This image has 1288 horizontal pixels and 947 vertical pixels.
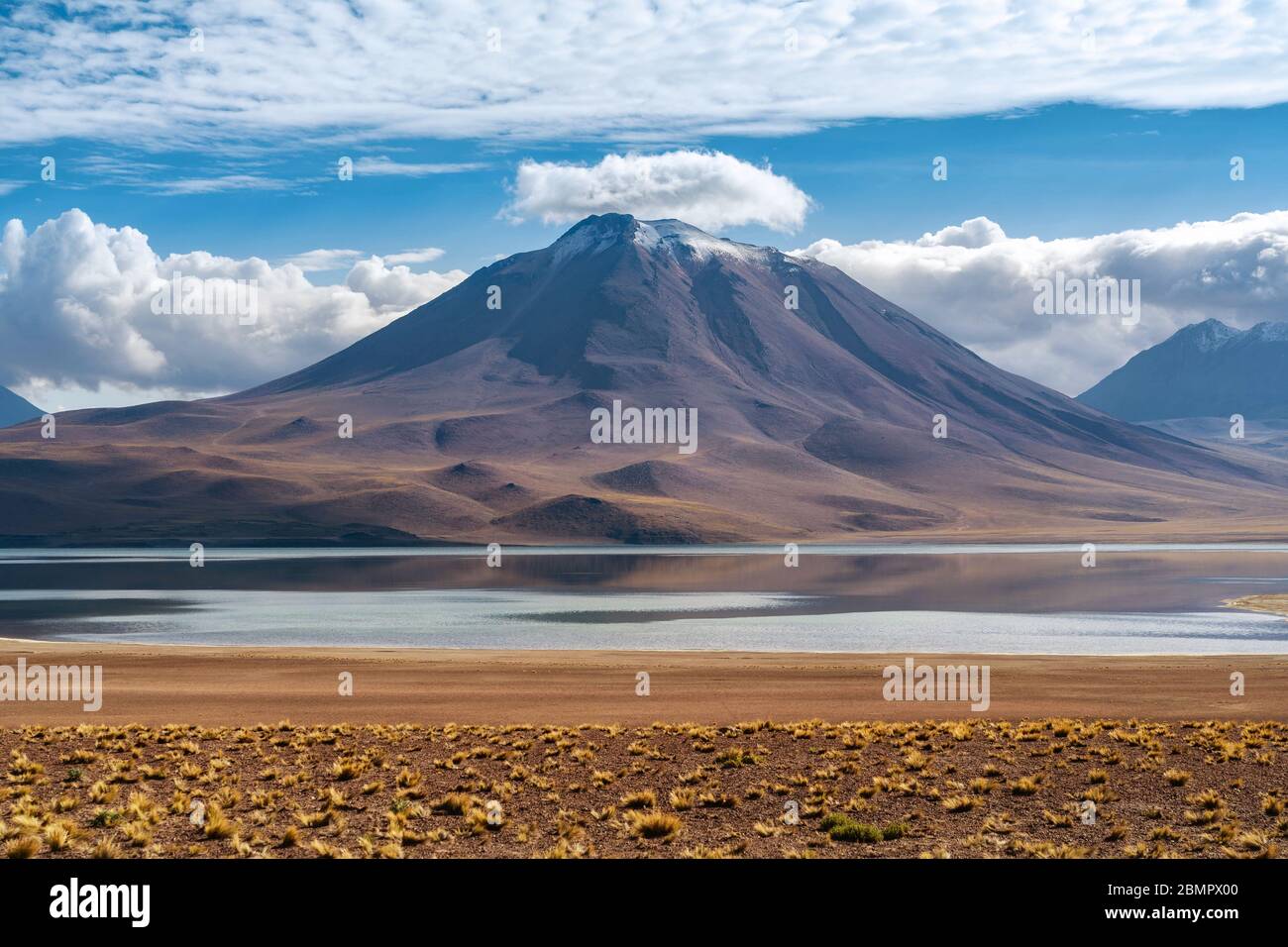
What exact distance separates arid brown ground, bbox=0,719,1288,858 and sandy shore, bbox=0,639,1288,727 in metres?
3.23

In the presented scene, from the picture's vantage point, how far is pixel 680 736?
75.3 feet

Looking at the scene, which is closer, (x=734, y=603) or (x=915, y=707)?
(x=915, y=707)

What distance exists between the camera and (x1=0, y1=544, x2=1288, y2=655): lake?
53344mm

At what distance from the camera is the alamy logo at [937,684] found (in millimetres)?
30625

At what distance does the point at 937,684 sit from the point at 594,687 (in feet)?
32.2
